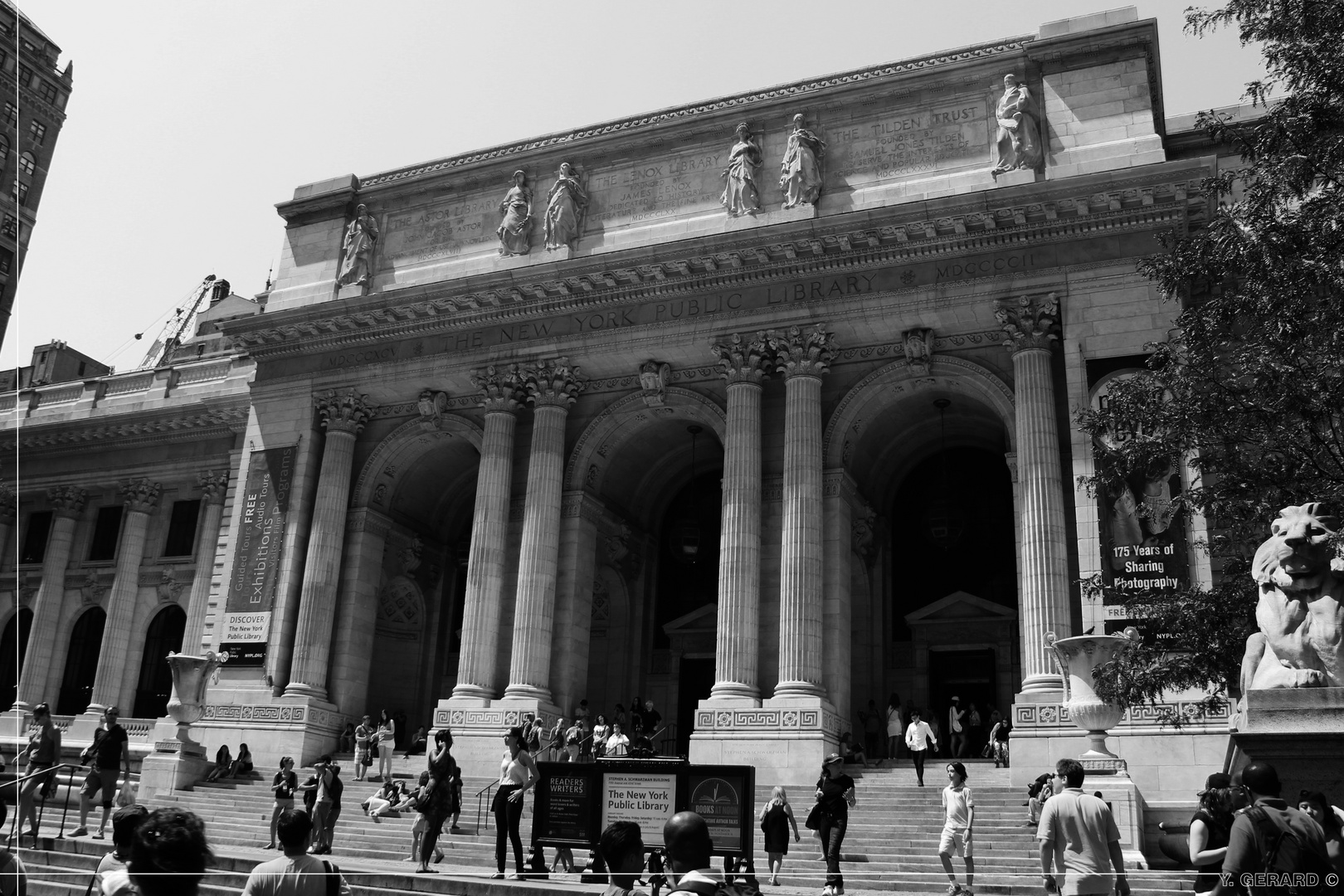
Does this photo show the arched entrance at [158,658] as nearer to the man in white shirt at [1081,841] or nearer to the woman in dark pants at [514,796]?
the woman in dark pants at [514,796]

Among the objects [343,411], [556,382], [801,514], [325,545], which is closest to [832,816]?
[801,514]

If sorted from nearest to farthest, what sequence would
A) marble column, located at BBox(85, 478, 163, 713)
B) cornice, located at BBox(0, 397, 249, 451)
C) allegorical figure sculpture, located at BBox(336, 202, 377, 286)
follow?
allegorical figure sculpture, located at BBox(336, 202, 377, 286) → marble column, located at BBox(85, 478, 163, 713) → cornice, located at BBox(0, 397, 249, 451)

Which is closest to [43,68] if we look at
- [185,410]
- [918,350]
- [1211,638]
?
[185,410]

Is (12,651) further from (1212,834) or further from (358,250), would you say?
(1212,834)

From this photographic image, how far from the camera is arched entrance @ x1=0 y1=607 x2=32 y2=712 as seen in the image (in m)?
42.8

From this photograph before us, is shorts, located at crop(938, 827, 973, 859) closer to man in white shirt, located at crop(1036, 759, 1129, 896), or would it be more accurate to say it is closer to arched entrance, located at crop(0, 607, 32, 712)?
man in white shirt, located at crop(1036, 759, 1129, 896)

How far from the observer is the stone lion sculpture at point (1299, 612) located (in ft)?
29.2

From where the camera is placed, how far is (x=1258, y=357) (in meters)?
13.2

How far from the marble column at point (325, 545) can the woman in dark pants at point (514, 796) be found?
1618 centimetres

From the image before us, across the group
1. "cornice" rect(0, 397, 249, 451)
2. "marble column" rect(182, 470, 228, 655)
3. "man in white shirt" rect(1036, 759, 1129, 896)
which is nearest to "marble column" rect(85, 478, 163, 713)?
"cornice" rect(0, 397, 249, 451)

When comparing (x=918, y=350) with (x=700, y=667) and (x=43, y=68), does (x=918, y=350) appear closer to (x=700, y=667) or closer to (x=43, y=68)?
(x=700, y=667)

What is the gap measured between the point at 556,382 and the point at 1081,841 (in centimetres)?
2245

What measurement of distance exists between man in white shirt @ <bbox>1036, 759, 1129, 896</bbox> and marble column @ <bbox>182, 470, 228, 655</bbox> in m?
33.9

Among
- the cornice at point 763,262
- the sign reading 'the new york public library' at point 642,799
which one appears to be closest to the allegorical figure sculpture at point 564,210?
the cornice at point 763,262
